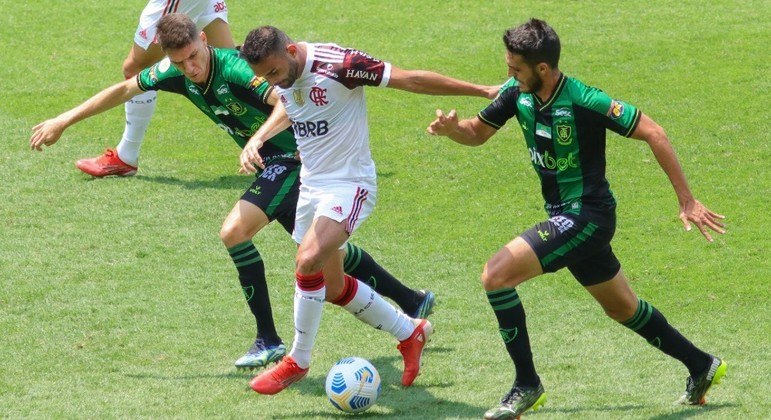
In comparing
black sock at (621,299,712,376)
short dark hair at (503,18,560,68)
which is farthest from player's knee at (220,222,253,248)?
black sock at (621,299,712,376)

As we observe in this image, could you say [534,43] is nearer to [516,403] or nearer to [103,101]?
[516,403]

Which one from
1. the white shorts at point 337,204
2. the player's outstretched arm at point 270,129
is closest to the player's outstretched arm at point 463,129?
the white shorts at point 337,204

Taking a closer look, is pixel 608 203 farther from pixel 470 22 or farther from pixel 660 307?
pixel 470 22

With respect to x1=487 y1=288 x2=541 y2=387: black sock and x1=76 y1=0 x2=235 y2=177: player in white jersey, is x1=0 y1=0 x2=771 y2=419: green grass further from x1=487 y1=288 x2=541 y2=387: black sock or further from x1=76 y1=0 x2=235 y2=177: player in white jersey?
x1=487 y1=288 x2=541 y2=387: black sock

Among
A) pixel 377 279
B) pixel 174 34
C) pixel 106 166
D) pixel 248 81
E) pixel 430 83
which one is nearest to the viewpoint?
pixel 430 83

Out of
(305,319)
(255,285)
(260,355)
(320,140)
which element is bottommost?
(260,355)

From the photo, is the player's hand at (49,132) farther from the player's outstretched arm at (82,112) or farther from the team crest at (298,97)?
the team crest at (298,97)

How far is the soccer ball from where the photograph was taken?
22.1 feet

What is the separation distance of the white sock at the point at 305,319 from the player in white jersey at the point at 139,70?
4.95 meters

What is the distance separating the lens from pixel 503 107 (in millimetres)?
6793

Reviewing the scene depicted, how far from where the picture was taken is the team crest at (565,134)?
6.42 meters

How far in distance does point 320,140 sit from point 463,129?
841 millimetres

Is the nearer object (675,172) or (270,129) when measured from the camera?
(675,172)

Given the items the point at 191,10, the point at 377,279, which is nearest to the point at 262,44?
the point at 377,279
